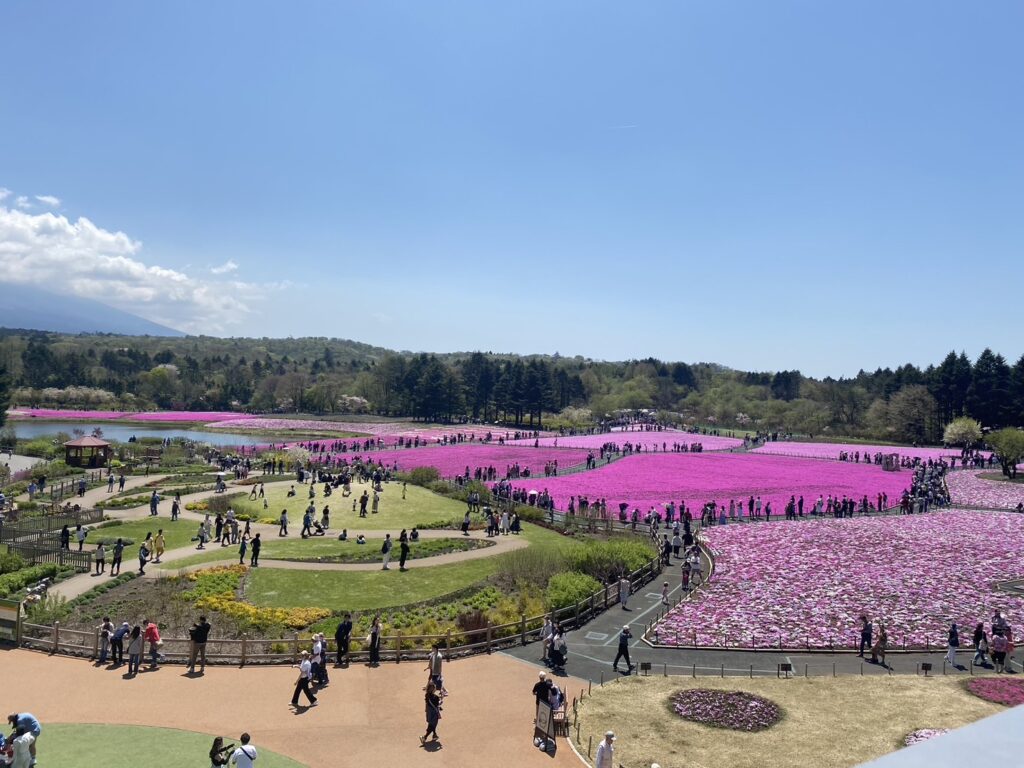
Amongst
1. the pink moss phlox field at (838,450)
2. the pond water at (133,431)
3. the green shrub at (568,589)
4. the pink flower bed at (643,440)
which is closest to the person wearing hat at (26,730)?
the green shrub at (568,589)

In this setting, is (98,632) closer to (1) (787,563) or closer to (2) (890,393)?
(1) (787,563)

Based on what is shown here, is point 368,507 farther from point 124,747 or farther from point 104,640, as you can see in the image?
point 124,747

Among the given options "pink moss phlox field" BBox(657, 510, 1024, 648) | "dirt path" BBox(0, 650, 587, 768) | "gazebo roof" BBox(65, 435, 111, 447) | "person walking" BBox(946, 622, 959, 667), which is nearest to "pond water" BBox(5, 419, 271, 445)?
"gazebo roof" BBox(65, 435, 111, 447)

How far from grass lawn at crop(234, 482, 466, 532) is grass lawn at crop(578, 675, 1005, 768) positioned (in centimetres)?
2229

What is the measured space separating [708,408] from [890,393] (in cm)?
3980

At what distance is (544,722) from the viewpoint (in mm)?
14641

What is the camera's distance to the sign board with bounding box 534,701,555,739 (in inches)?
573

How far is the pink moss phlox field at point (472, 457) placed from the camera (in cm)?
6059

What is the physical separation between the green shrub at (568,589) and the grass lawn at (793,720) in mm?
5625

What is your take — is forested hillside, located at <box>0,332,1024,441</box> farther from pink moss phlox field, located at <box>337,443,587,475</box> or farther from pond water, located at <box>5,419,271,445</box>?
pink moss phlox field, located at <box>337,443,587,475</box>

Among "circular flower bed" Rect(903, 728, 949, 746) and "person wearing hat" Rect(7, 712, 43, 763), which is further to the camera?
"circular flower bed" Rect(903, 728, 949, 746)

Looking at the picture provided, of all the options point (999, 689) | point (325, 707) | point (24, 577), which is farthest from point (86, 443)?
point (999, 689)

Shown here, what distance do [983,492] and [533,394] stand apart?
74.6 meters

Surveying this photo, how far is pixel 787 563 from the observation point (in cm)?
3077
